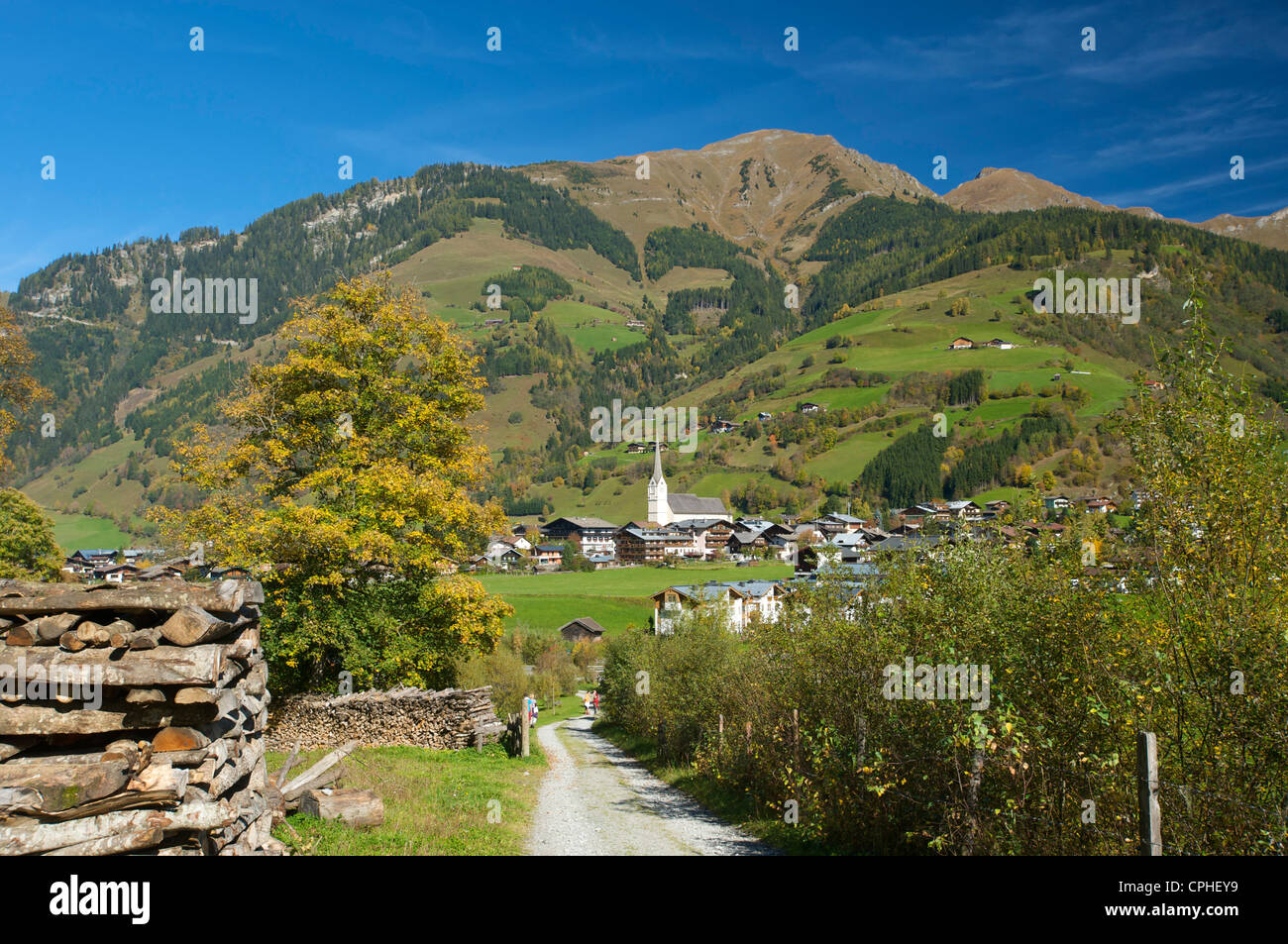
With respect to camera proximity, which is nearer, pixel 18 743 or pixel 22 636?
pixel 18 743

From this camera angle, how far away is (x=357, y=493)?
69.6ft

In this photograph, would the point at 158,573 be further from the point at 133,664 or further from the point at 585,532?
the point at 585,532

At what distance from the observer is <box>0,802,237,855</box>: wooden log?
19.3 feet

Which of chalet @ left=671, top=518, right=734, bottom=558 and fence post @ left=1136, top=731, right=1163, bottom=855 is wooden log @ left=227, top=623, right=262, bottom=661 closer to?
fence post @ left=1136, top=731, right=1163, bottom=855

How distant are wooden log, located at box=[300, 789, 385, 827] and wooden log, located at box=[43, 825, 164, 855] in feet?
17.3

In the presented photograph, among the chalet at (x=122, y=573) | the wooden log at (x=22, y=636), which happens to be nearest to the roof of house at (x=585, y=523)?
the chalet at (x=122, y=573)

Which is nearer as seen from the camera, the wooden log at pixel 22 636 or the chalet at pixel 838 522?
the wooden log at pixel 22 636

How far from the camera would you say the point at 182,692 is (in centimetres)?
724

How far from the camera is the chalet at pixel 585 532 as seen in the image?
577ft

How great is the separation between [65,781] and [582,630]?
8256 cm

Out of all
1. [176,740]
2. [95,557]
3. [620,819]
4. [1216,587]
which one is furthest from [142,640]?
[95,557]

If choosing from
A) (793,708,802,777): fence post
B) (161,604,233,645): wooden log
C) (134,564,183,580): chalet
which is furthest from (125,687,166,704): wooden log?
(793,708,802,777): fence post

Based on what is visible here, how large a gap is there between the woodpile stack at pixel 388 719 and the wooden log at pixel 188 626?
15136mm

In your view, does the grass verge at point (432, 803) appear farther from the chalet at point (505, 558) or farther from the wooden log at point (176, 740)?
the chalet at point (505, 558)
